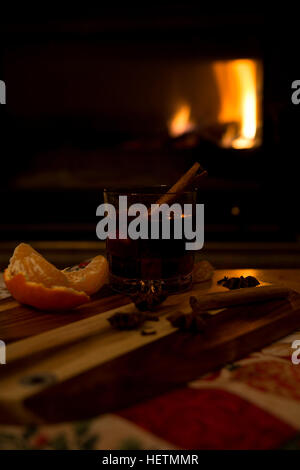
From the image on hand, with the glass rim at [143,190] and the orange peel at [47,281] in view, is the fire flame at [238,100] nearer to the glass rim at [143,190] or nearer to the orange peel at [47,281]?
the glass rim at [143,190]

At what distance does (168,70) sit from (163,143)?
0.36 meters

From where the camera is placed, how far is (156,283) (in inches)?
35.6

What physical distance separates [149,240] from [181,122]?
1.68m

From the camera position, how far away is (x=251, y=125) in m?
2.44

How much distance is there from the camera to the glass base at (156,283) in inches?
35.5

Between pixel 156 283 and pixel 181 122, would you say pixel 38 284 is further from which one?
pixel 181 122

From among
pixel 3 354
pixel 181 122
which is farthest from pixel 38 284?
pixel 181 122

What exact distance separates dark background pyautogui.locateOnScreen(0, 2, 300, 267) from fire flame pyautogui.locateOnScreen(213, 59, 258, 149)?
0.16ft

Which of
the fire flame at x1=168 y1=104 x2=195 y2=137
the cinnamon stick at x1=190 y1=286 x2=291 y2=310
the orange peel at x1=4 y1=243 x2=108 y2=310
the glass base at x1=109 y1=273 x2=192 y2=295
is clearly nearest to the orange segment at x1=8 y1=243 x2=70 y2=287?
the orange peel at x1=4 y1=243 x2=108 y2=310

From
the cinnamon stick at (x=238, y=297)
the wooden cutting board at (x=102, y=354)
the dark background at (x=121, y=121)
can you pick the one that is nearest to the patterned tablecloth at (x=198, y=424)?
the wooden cutting board at (x=102, y=354)

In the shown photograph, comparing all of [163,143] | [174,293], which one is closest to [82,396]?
[174,293]

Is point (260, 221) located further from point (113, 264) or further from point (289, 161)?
point (113, 264)

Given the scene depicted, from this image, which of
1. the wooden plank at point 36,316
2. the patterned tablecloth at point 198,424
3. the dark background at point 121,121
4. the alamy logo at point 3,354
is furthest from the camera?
the dark background at point 121,121

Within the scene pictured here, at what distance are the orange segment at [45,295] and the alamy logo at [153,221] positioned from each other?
0.18 metres
